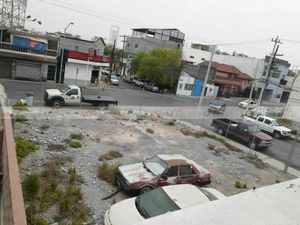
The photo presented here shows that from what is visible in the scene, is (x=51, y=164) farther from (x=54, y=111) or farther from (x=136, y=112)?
(x=136, y=112)

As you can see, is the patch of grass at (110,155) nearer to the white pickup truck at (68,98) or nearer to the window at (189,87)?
the white pickup truck at (68,98)

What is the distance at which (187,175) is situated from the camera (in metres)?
12.2

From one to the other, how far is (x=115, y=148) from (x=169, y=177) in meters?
5.21

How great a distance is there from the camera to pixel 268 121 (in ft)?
95.8

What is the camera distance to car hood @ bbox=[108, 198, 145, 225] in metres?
7.83

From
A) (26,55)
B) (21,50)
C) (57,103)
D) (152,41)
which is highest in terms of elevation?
(152,41)

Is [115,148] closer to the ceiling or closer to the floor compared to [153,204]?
closer to the floor

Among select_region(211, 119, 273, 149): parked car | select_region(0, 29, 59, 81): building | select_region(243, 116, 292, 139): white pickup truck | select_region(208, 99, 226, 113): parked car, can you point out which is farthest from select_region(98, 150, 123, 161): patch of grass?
select_region(0, 29, 59, 81): building

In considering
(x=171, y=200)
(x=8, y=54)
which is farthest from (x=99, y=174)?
(x=8, y=54)

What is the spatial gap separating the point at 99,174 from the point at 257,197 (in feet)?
29.2

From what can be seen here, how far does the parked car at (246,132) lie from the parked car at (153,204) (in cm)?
1408

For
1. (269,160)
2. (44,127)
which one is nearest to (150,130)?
(44,127)

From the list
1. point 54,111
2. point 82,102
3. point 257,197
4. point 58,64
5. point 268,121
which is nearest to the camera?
point 257,197

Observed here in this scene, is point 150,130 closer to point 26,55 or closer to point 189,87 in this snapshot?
point 26,55
